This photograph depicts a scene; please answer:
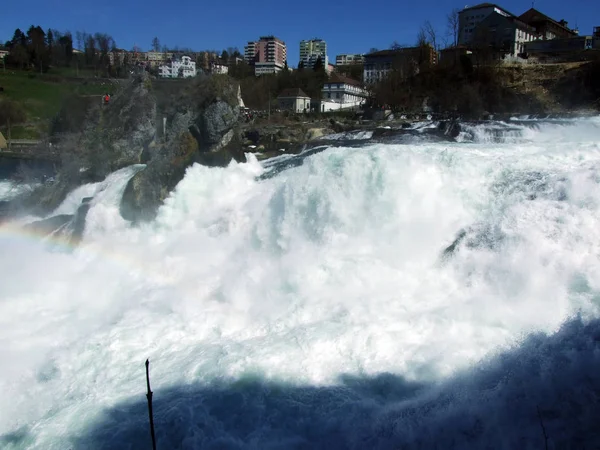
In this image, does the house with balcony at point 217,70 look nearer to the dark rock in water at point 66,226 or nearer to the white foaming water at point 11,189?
the dark rock in water at point 66,226

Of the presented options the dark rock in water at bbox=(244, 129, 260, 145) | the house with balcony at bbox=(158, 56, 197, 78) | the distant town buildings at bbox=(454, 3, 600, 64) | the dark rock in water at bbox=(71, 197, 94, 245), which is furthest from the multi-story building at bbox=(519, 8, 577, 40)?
the dark rock in water at bbox=(71, 197, 94, 245)

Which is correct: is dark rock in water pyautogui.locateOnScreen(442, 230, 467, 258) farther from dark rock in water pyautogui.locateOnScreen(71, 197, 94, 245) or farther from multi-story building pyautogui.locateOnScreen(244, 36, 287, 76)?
multi-story building pyautogui.locateOnScreen(244, 36, 287, 76)

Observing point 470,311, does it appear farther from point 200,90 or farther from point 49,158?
point 49,158

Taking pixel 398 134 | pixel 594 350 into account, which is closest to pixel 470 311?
pixel 594 350

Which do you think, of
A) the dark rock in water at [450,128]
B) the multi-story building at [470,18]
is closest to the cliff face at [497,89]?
the dark rock in water at [450,128]

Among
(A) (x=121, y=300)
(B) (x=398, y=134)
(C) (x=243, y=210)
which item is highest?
(B) (x=398, y=134)
